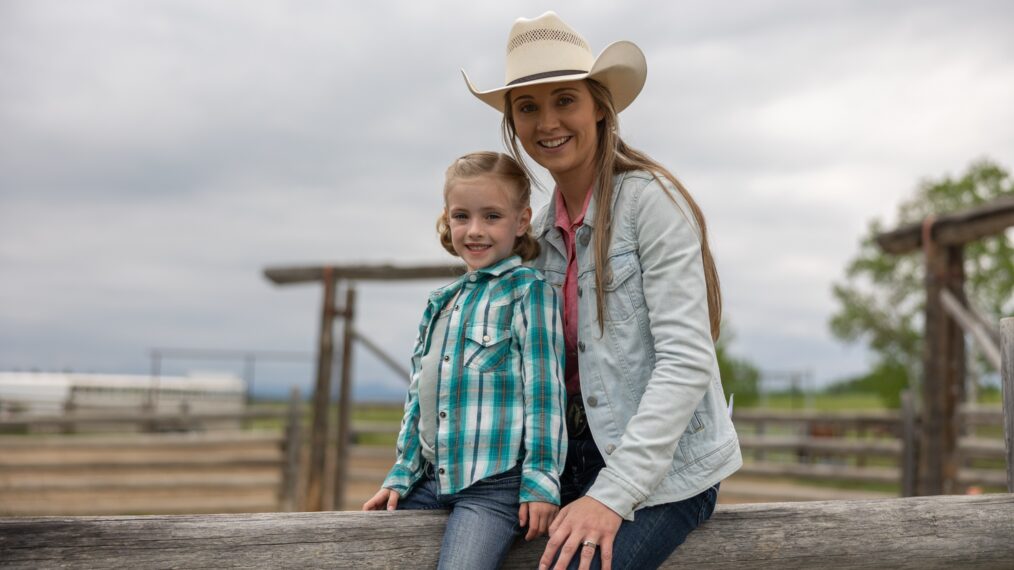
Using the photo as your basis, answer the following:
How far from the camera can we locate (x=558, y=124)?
2.23 metres

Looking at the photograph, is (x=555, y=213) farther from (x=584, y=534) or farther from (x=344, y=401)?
(x=344, y=401)

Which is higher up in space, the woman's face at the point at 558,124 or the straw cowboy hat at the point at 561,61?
the straw cowboy hat at the point at 561,61

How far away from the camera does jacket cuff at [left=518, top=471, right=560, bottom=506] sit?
2.02 metres

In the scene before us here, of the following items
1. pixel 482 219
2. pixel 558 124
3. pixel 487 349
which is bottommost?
pixel 487 349

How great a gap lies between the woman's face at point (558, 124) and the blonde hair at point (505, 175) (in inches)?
2.5

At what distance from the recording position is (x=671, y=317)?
2.01 metres

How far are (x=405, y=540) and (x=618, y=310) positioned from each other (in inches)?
29.4

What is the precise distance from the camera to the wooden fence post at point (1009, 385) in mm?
Answer: 3047

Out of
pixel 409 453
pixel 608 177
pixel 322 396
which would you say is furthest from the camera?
pixel 322 396

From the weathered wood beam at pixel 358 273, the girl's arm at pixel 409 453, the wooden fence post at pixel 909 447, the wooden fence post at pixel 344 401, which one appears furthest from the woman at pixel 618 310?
the wooden fence post at pixel 909 447

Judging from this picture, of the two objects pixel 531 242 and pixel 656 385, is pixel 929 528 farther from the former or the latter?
pixel 531 242

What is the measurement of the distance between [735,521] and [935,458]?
19.2ft

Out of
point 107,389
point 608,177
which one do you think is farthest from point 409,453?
point 107,389

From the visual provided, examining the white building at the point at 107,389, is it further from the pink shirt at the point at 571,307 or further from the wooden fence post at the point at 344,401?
the pink shirt at the point at 571,307
